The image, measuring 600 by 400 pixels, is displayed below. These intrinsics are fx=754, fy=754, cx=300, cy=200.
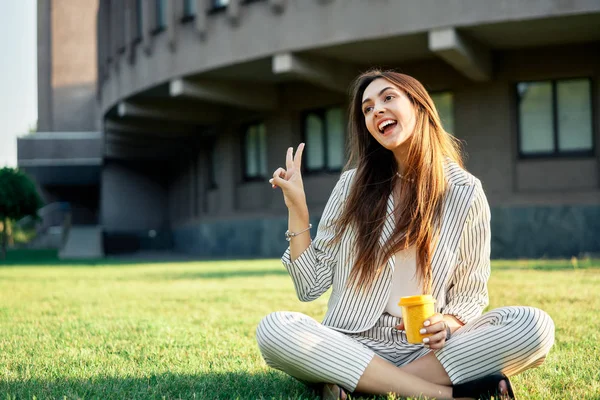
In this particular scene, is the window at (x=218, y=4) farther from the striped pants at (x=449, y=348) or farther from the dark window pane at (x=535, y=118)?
the striped pants at (x=449, y=348)

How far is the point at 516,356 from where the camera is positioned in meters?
3.18

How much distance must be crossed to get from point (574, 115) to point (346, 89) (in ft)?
17.2

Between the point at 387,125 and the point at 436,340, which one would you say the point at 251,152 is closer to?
the point at 387,125

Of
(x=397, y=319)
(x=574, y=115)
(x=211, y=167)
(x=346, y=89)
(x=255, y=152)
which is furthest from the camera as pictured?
(x=211, y=167)

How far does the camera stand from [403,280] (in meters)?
Result: 3.49

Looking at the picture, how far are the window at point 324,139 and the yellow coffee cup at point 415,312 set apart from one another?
57.2ft

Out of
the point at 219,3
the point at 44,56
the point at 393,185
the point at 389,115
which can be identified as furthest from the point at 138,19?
the point at 389,115

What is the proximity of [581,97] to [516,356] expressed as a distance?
15.3 m

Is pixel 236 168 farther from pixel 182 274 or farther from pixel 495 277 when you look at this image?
pixel 495 277

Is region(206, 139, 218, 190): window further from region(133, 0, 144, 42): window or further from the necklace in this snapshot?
the necklace

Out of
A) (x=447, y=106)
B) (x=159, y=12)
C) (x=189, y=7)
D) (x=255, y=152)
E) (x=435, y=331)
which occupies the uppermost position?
(x=159, y=12)

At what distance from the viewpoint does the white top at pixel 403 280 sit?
347 centimetres

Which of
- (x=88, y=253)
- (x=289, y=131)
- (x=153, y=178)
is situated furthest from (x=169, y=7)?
(x=153, y=178)

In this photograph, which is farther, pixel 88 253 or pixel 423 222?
pixel 88 253
